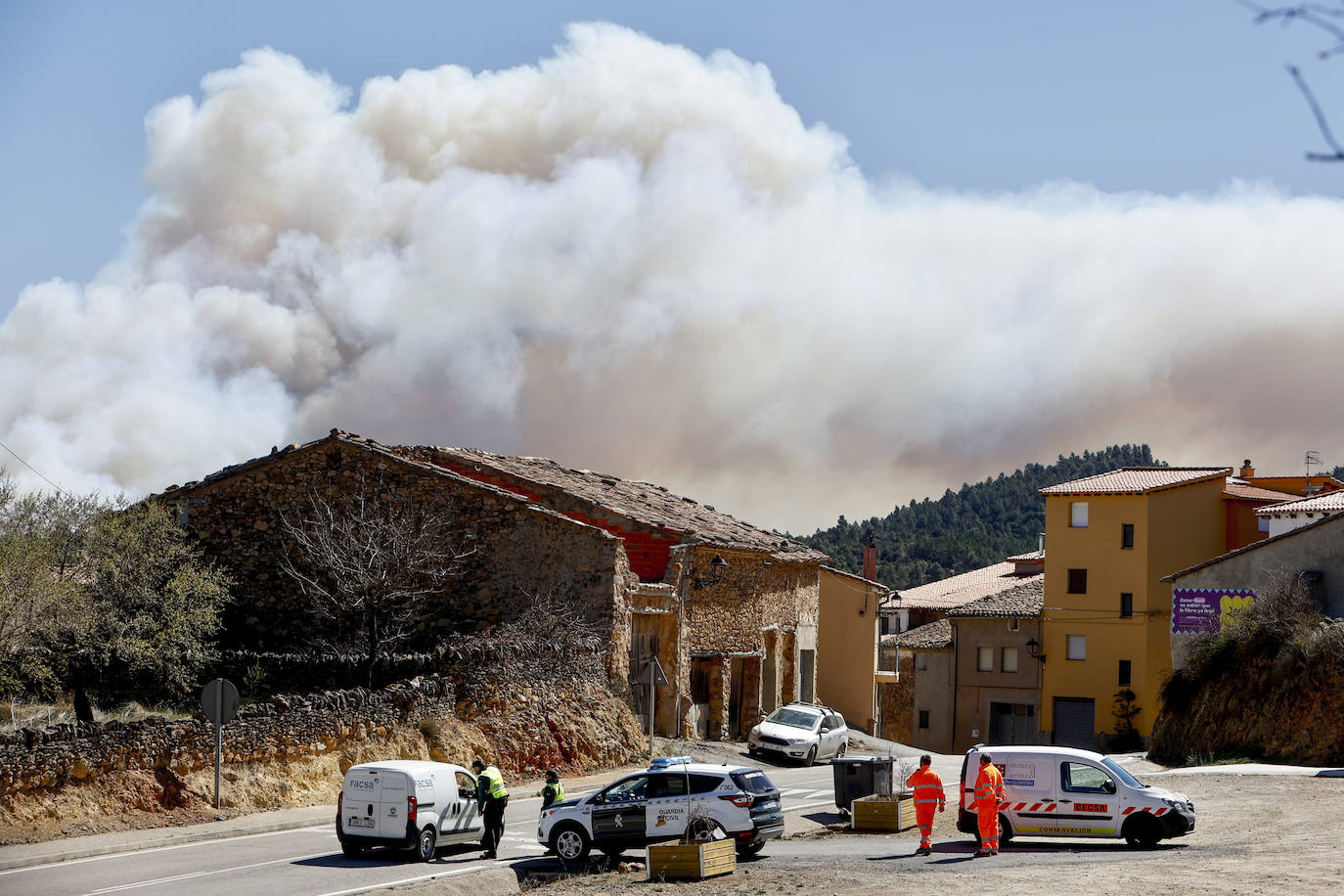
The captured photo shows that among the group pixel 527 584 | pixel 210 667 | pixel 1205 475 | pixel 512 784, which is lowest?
pixel 512 784

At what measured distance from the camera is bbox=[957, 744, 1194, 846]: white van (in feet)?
66.9

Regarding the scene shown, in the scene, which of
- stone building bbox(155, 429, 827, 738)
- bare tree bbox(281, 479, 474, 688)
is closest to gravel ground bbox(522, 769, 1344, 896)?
stone building bbox(155, 429, 827, 738)

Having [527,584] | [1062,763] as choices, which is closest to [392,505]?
[527,584]

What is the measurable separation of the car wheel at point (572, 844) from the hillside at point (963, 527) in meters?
86.0

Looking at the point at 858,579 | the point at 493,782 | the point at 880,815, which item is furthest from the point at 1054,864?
the point at 858,579

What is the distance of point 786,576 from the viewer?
4275cm

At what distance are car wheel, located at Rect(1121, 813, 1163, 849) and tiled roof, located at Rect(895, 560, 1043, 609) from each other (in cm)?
4734

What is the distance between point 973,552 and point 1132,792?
92.9 meters

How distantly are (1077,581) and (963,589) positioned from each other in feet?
45.1

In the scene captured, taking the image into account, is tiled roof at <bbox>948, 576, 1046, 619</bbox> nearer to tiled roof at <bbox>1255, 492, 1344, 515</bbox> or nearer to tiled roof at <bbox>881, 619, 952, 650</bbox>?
tiled roof at <bbox>881, 619, 952, 650</bbox>

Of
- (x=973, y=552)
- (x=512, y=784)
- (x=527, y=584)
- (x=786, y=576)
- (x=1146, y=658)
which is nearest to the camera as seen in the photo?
(x=512, y=784)

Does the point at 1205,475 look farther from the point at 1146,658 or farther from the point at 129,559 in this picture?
the point at 129,559

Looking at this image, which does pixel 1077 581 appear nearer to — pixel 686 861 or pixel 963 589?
pixel 963 589

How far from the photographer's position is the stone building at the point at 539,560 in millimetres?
33219
